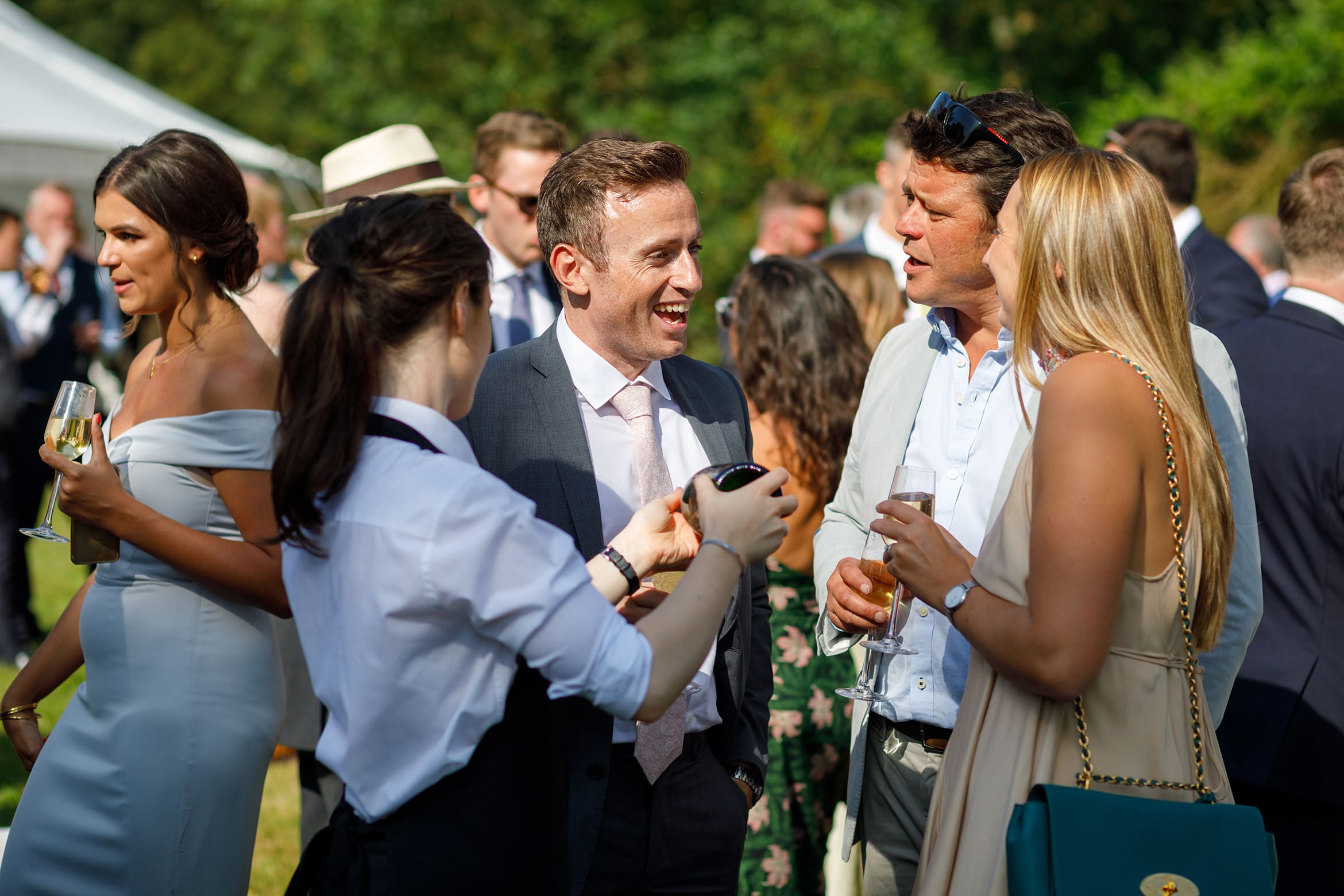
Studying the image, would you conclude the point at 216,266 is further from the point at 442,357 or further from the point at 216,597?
the point at 442,357

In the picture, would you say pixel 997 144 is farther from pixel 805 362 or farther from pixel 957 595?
pixel 805 362

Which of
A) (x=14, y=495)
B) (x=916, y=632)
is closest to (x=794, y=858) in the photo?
(x=916, y=632)

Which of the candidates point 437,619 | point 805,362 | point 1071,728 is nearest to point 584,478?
point 437,619

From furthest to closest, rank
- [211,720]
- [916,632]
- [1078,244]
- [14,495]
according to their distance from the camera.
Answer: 1. [14,495]
2. [916,632]
3. [211,720]
4. [1078,244]

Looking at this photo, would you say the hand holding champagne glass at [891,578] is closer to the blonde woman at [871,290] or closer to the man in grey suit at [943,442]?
the man in grey suit at [943,442]

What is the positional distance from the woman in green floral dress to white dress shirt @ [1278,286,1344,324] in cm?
146

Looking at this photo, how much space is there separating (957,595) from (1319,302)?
2213mm

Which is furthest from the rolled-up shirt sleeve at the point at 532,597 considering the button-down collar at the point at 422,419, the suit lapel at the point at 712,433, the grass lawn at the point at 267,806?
the grass lawn at the point at 267,806

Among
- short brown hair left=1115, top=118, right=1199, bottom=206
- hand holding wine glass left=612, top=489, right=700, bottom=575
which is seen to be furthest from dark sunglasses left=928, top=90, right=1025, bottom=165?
short brown hair left=1115, top=118, right=1199, bottom=206

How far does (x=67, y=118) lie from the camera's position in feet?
47.7

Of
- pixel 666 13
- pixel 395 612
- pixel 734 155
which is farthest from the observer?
pixel 666 13

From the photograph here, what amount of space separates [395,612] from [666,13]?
1956cm

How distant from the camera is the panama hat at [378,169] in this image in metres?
5.32

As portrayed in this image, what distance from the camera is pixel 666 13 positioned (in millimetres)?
20016
